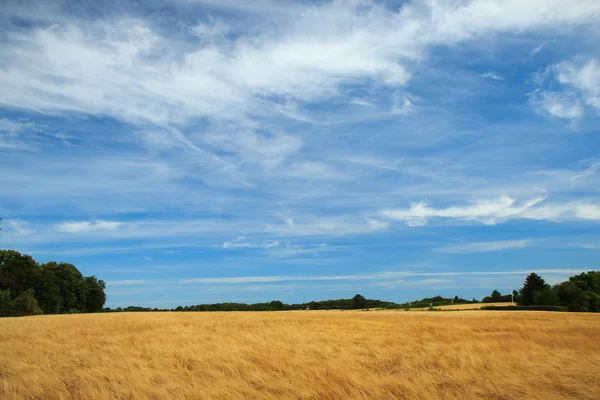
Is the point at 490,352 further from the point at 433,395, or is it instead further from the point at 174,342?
the point at 174,342

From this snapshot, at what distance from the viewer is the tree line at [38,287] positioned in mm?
64188

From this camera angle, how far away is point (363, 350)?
526 inches

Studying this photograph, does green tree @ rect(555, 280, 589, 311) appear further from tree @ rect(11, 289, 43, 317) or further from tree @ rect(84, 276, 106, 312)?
tree @ rect(84, 276, 106, 312)

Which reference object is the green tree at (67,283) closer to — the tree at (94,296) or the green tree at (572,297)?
the tree at (94,296)

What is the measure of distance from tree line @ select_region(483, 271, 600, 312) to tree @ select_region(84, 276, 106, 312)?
85.8m

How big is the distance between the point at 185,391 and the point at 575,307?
3126 inches

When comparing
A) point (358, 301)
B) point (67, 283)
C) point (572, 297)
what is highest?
point (67, 283)

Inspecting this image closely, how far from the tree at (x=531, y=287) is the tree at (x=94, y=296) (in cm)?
8642

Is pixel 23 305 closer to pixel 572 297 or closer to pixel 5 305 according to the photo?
pixel 5 305

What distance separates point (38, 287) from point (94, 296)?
1837 centimetres

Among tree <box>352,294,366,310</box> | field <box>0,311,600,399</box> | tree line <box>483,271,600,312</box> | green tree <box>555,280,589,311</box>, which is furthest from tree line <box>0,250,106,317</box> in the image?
green tree <box>555,280,589,311</box>

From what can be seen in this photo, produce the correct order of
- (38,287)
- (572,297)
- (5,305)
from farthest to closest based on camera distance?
(38,287)
(572,297)
(5,305)

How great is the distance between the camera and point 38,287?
7638 centimetres

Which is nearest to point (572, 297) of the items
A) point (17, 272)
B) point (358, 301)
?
point (358, 301)
